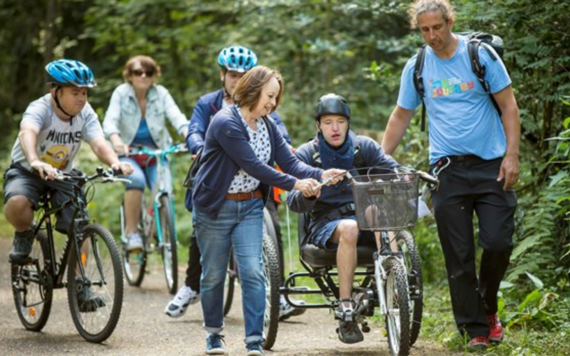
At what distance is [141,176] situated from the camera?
9797 mm

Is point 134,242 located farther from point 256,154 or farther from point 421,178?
point 421,178

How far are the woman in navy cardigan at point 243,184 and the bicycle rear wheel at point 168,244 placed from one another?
3.13 m

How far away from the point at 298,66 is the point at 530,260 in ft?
26.7

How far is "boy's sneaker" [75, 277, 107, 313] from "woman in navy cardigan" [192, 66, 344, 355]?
1.06 meters

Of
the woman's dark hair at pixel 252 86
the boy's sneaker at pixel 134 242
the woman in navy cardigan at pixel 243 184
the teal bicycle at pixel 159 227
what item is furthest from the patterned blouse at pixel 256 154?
the boy's sneaker at pixel 134 242

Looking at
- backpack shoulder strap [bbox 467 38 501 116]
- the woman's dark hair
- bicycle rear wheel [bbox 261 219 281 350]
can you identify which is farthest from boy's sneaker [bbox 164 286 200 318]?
backpack shoulder strap [bbox 467 38 501 116]

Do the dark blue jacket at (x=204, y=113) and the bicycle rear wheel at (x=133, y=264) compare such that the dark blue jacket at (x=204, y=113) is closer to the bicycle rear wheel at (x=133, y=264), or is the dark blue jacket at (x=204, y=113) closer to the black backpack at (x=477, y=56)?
the black backpack at (x=477, y=56)

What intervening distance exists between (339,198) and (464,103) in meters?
1.07

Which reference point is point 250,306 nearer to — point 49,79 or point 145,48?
point 49,79

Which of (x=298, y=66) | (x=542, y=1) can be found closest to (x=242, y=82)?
(x=542, y=1)

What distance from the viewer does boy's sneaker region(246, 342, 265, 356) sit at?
5.98 metres

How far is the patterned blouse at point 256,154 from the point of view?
5.99 metres

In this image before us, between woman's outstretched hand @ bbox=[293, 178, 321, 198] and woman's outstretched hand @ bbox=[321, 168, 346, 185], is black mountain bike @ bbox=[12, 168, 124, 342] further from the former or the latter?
woman's outstretched hand @ bbox=[321, 168, 346, 185]

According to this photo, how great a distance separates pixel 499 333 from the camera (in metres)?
6.24
